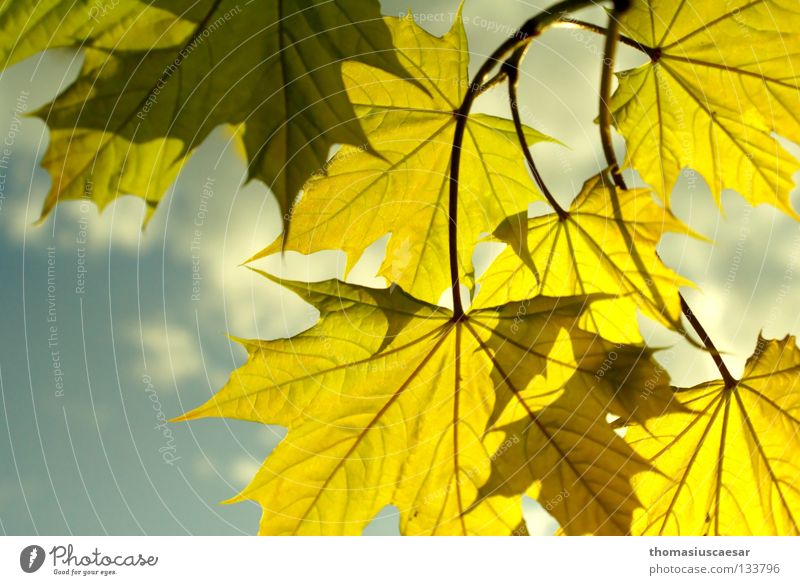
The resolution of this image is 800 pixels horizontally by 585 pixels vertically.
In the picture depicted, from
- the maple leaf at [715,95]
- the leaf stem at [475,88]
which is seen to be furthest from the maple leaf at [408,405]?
the maple leaf at [715,95]

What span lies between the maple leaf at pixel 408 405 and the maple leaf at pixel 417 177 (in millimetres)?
40

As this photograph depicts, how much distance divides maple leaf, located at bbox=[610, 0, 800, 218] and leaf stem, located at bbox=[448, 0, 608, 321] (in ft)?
0.18

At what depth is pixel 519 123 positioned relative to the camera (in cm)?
42

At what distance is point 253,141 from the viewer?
0.35 meters

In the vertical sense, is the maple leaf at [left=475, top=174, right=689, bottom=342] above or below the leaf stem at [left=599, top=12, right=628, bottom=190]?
below

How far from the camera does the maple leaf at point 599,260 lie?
0.41 metres

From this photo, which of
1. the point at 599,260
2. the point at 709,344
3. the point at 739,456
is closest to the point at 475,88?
the point at 599,260

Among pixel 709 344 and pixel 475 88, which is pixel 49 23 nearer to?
pixel 475 88

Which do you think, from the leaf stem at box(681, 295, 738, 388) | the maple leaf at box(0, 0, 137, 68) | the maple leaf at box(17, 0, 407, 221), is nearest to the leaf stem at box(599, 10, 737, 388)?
the leaf stem at box(681, 295, 738, 388)

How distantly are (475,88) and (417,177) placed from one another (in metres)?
0.08

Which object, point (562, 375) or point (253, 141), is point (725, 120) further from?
point (253, 141)

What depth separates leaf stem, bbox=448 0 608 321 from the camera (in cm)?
40

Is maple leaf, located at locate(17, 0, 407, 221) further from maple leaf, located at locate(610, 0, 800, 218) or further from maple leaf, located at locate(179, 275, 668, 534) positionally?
maple leaf, located at locate(610, 0, 800, 218)
